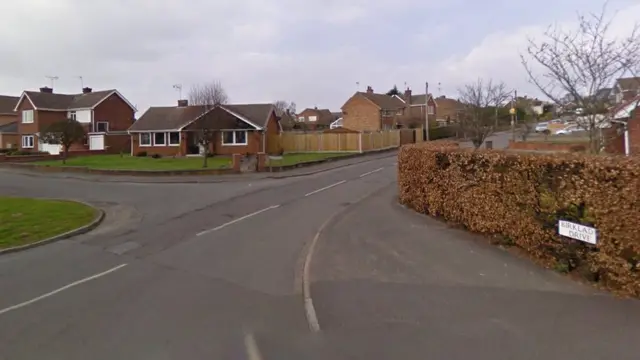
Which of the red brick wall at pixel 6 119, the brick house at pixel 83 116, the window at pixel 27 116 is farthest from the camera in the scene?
the red brick wall at pixel 6 119

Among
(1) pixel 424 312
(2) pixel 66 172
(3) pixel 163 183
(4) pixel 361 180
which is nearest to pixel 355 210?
(1) pixel 424 312

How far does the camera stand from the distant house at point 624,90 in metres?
11.2

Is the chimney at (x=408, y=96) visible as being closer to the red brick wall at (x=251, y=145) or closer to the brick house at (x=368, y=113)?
the brick house at (x=368, y=113)

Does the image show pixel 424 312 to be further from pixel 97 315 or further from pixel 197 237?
Answer: pixel 197 237

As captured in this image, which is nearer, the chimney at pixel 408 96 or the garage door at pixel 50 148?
the garage door at pixel 50 148

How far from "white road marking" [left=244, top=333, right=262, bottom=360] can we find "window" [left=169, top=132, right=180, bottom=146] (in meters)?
40.6

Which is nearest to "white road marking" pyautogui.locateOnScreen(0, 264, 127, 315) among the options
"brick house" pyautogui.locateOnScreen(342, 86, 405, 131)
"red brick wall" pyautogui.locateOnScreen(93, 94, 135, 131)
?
"red brick wall" pyautogui.locateOnScreen(93, 94, 135, 131)

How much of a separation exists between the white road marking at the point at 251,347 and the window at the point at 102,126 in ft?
170

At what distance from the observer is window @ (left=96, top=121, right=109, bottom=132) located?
50.1 m

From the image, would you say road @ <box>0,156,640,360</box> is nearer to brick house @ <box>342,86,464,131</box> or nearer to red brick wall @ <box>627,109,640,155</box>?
red brick wall @ <box>627,109,640,155</box>

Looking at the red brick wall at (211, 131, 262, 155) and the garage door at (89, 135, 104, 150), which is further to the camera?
the garage door at (89, 135, 104, 150)

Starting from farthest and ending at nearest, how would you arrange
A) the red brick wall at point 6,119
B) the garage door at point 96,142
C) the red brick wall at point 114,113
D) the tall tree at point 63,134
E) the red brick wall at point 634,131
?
the red brick wall at point 6,119, the red brick wall at point 114,113, the garage door at point 96,142, the tall tree at point 63,134, the red brick wall at point 634,131

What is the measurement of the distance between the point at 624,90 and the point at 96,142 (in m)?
48.5

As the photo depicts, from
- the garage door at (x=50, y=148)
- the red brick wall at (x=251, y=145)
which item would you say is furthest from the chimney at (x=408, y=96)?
the garage door at (x=50, y=148)
